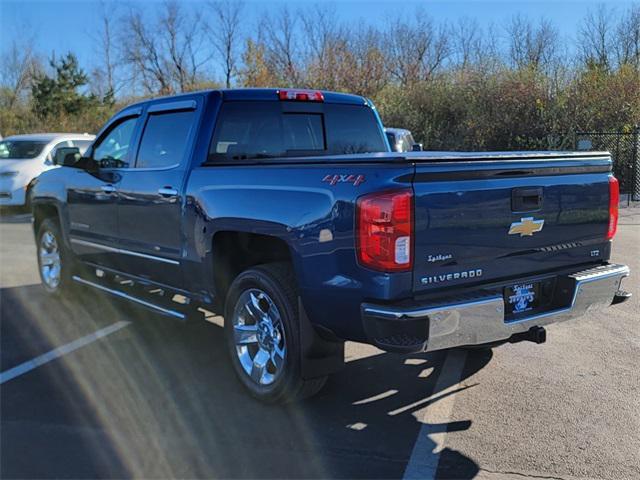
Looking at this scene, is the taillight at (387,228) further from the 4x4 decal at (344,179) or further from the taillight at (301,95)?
the taillight at (301,95)

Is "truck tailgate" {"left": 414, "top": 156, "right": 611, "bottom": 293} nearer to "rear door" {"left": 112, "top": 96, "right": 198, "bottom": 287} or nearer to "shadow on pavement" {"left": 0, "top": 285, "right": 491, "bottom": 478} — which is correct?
"shadow on pavement" {"left": 0, "top": 285, "right": 491, "bottom": 478}

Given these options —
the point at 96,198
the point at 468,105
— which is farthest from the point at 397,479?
the point at 468,105

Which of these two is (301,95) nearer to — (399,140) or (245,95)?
(245,95)

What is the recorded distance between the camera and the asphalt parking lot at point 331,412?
10.6ft

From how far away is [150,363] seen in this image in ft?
15.5

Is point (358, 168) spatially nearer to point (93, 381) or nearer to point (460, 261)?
point (460, 261)

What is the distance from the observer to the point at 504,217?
11.3 feet

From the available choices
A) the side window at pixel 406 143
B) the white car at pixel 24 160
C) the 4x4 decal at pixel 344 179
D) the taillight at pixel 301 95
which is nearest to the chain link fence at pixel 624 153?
the side window at pixel 406 143

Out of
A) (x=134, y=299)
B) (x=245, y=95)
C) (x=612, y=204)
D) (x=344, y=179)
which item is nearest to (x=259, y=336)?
(x=344, y=179)

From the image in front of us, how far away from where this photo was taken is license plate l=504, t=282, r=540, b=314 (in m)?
3.52

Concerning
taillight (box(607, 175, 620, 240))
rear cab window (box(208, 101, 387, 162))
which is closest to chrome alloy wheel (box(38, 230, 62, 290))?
rear cab window (box(208, 101, 387, 162))

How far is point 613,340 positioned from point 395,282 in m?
2.93

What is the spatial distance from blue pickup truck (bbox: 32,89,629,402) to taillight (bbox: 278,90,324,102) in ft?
0.04

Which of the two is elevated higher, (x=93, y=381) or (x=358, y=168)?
(x=358, y=168)
